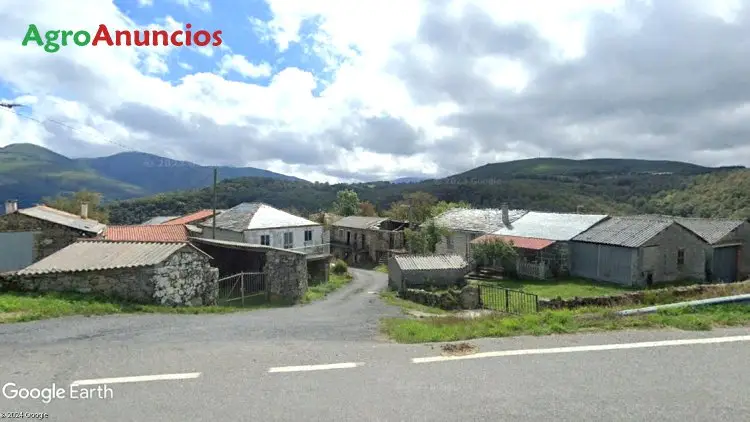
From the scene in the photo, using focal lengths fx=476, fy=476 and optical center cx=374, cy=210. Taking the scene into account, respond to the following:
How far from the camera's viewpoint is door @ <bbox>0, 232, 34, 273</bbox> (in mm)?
25453

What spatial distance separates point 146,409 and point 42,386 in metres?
1.85

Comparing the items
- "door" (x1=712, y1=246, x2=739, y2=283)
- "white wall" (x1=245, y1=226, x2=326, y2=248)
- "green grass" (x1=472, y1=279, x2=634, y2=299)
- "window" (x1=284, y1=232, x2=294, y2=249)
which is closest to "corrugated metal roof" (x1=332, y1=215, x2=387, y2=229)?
"white wall" (x1=245, y1=226, x2=326, y2=248)

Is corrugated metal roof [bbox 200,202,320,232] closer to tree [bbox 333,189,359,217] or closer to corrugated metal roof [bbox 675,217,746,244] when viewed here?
corrugated metal roof [bbox 675,217,746,244]

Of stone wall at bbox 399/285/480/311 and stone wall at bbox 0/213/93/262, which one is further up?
stone wall at bbox 0/213/93/262

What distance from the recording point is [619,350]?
6.66 meters

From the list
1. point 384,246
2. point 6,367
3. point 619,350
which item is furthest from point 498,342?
point 384,246

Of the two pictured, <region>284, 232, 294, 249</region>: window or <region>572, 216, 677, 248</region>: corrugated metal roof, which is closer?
<region>572, 216, 677, 248</region>: corrugated metal roof

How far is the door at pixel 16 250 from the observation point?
25453 mm

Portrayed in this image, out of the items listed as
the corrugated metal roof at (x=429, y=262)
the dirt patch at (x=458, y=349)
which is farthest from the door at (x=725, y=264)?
the dirt patch at (x=458, y=349)

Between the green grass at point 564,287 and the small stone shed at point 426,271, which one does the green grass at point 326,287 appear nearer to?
the small stone shed at point 426,271

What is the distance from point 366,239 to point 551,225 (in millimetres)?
24344

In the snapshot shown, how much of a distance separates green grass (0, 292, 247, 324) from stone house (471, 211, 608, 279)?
28.3 metres

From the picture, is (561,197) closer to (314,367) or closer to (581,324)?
(581,324)

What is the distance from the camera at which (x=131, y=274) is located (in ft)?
47.5
